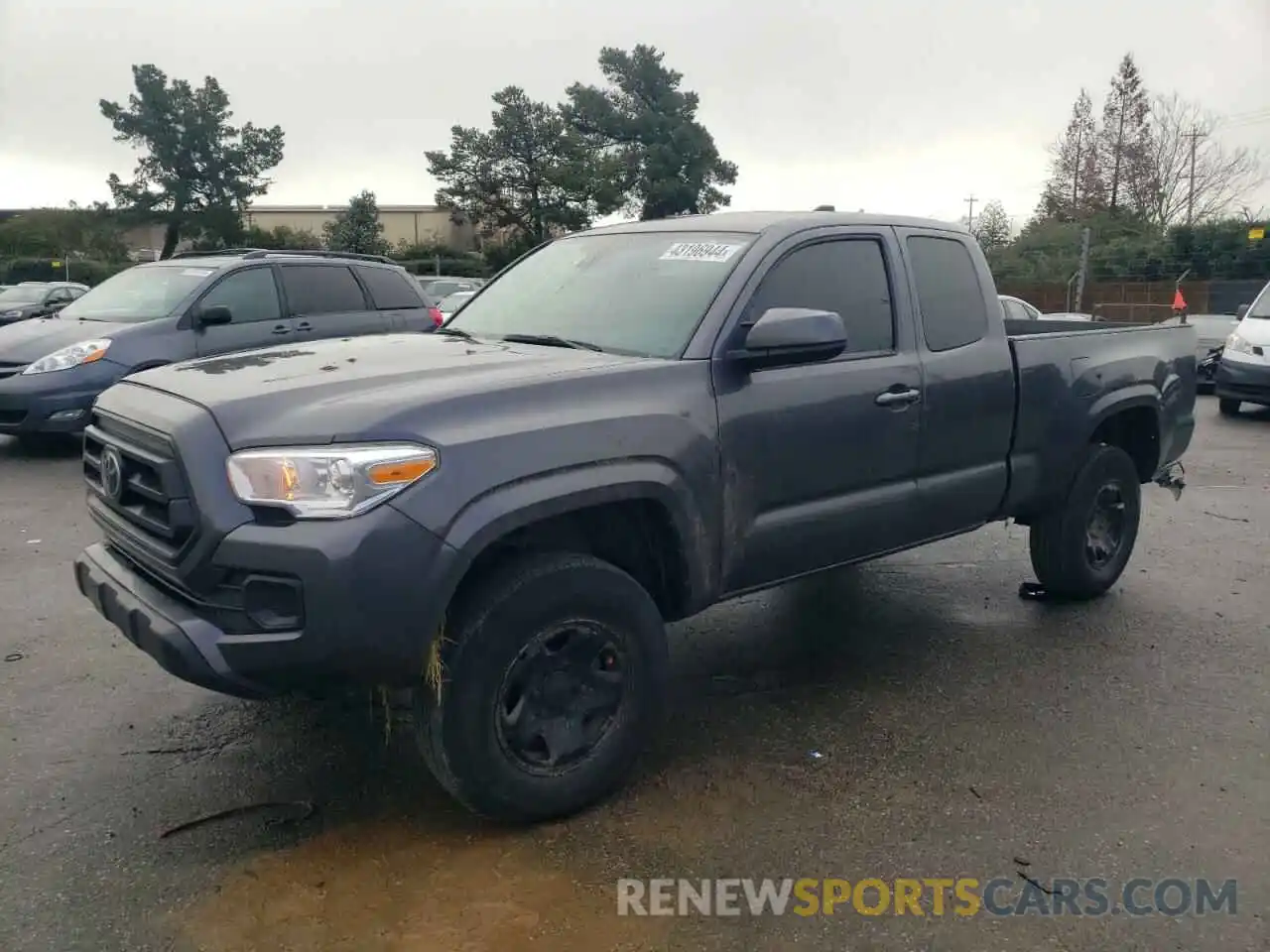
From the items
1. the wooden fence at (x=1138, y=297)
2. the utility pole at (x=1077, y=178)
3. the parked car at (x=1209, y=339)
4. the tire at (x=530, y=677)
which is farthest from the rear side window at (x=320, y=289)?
the utility pole at (x=1077, y=178)

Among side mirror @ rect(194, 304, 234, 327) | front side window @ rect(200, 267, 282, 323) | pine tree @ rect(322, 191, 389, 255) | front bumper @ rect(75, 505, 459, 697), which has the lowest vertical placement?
front bumper @ rect(75, 505, 459, 697)

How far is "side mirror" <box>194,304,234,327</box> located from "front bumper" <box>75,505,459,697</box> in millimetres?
6511

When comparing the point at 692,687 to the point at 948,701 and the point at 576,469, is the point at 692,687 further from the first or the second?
the point at 576,469

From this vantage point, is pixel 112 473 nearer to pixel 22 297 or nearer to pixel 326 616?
pixel 326 616

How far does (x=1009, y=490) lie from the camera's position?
16.2 ft

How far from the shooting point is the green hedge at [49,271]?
4330 centimetres

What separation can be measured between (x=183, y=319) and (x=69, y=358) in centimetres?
94

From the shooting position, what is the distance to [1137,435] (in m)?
5.85

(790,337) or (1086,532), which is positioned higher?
(790,337)

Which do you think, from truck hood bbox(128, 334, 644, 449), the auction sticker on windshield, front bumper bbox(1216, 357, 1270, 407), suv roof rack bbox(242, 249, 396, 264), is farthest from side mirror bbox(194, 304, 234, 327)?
front bumper bbox(1216, 357, 1270, 407)

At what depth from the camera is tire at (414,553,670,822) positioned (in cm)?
305

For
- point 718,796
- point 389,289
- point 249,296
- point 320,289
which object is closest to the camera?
point 718,796

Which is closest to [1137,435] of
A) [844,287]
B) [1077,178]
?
[844,287]

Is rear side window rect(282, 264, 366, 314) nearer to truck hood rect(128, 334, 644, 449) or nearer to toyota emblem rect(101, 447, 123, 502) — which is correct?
truck hood rect(128, 334, 644, 449)
